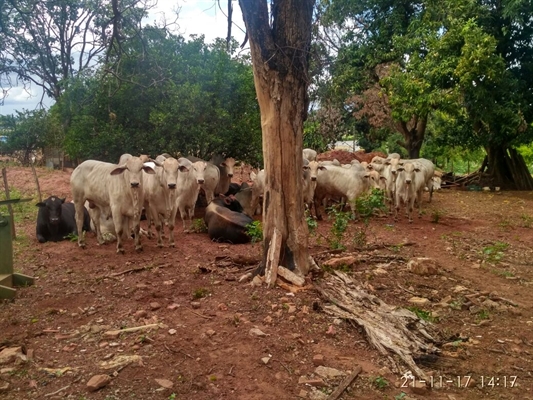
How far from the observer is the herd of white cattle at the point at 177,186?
888 centimetres

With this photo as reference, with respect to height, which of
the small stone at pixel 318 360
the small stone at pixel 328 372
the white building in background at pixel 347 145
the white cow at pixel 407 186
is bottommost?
the small stone at pixel 328 372

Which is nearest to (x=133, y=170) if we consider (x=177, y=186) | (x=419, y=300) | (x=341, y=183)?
(x=177, y=186)

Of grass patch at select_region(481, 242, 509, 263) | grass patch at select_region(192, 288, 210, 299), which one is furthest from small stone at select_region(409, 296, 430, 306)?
grass patch at select_region(481, 242, 509, 263)

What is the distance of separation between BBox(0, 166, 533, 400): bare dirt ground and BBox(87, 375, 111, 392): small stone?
0.05 meters

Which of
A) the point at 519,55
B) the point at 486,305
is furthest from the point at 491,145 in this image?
the point at 486,305

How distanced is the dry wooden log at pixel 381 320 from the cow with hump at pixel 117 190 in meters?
4.02

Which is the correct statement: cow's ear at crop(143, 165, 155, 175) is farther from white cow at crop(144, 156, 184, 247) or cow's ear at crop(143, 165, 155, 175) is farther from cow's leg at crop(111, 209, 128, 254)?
cow's leg at crop(111, 209, 128, 254)

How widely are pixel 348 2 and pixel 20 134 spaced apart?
17.5 metres

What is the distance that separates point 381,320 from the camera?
5.25m

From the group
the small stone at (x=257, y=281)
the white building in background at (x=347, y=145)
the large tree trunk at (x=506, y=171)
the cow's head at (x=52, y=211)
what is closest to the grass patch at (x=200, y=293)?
the small stone at (x=257, y=281)

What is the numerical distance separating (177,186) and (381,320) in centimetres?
651

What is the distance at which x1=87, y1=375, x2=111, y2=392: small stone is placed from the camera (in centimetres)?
390

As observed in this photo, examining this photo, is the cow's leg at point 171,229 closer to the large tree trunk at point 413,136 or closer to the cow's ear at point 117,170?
the cow's ear at point 117,170

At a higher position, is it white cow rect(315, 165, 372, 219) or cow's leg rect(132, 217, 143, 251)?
white cow rect(315, 165, 372, 219)
